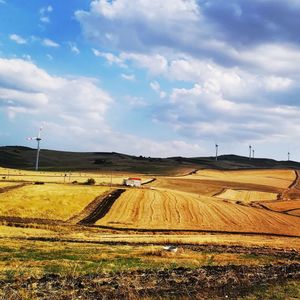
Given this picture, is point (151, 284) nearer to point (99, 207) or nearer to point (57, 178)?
point (99, 207)

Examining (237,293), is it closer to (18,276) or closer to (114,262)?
(18,276)

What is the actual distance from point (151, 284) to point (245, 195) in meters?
105

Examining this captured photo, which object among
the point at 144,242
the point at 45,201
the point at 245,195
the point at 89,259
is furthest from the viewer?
the point at 245,195

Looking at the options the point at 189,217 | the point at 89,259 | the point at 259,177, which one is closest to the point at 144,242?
the point at 89,259

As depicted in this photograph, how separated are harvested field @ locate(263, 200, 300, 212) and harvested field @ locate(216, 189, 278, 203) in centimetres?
675

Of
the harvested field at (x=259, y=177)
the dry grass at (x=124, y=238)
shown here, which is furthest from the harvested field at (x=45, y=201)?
the harvested field at (x=259, y=177)

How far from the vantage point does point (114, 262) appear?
2891 cm

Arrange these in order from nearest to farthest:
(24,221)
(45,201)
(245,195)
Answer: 1. (24,221)
2. (45,201)
3. (245,195)

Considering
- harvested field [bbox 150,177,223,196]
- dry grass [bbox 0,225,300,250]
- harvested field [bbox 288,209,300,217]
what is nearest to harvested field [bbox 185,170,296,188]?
harvested field [bbox 150,177,223,196]

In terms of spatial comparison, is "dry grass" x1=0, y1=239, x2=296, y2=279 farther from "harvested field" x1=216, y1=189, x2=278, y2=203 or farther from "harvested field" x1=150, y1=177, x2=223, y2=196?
"harvested field" x1=150, y1=177, x2=223, y2=196

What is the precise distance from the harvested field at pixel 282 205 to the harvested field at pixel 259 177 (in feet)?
140

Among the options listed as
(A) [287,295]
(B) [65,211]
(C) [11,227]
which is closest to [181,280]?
(A) [287,295]

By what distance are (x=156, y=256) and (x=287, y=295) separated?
673 inches

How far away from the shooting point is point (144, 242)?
149 ft
